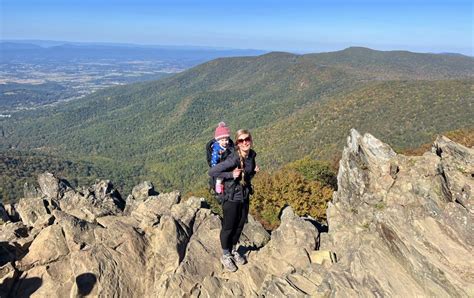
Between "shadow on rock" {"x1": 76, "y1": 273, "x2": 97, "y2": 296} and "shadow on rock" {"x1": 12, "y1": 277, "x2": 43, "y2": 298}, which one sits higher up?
"shadow on rock" {"x1": 76, "y1": 273, "x2": 97, "y2": 296}

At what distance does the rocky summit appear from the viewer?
1284 centimetres

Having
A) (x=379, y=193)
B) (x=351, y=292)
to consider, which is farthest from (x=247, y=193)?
(x=379, y=193)

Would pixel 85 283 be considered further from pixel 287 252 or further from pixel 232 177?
pixel 287 252

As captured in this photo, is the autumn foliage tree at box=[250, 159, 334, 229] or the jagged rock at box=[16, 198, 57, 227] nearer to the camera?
the jagged rock at box=[16, 198, 57, 227]

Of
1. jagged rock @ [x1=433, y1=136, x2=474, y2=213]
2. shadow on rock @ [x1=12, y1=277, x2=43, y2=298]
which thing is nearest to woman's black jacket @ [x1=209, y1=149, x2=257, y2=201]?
shadow on rock @ [x1=12, y1=277, x2=43, y2=298]

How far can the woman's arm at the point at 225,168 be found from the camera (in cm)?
1219

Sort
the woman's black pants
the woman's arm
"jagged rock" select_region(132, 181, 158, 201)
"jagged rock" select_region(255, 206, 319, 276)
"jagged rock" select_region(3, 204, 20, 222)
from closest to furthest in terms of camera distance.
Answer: the woman's arm → the woman's black pants → "jagged rock" select_region(255, 206, 319, 276) → "jagged rock" select_region(3, 204, 20, 222) → "jagged rock" select_region(132, 181, 158, 201)

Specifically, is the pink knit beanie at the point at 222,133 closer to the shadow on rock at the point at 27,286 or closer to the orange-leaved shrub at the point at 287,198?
the shadow on rock at the point at 27,286

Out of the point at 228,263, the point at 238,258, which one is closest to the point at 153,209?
the point at 238,258

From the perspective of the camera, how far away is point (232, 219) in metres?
13.5

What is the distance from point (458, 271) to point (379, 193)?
883 centimetres

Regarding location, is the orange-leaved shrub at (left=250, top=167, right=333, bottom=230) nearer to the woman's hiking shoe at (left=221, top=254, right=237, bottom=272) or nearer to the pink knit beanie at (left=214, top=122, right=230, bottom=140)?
the woman's hiking shoe at (left=221, top=254, right=237, bottom=272)

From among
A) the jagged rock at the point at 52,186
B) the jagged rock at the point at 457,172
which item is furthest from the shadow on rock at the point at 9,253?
the jagged rock at the point at 52,186

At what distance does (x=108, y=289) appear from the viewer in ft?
47.3
